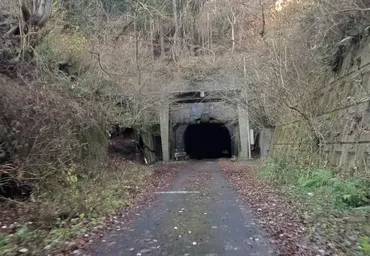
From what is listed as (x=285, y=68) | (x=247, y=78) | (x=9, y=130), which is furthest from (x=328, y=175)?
(x=247, y=78)

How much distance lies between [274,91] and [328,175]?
6.82 m

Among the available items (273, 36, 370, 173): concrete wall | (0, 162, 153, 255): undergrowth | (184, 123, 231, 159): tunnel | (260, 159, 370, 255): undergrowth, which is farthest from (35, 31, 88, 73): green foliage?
(184, 123, 231, 159): tunnel

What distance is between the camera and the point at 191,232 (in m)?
7.00

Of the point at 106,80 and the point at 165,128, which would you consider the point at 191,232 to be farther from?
the point at 165,128

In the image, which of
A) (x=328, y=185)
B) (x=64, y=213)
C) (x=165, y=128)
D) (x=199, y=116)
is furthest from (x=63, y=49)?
(x=199, y=116)

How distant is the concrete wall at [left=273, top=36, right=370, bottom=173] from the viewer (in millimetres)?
10297

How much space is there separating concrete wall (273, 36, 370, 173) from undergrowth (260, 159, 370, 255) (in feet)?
2.33

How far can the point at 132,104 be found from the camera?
20.7 meters

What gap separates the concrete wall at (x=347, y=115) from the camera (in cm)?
1030

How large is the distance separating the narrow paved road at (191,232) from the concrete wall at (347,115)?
11.5 ft

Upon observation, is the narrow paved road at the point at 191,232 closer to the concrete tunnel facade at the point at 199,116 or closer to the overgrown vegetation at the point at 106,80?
the overgrown vegetation at the point at 106,80

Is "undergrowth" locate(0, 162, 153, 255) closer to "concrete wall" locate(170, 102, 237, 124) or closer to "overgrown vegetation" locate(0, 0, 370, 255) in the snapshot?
"overgrown vegetation" locate(0, 0, 370, 255)

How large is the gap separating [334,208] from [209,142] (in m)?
40.0

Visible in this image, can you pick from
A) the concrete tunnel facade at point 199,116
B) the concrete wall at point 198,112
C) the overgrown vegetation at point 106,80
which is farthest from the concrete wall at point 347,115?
the concrete wall at point 198,112
